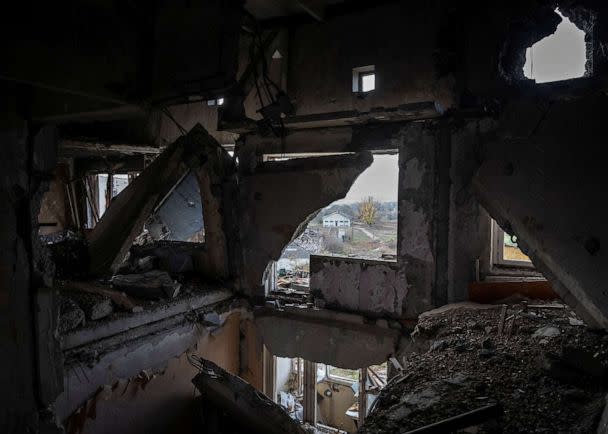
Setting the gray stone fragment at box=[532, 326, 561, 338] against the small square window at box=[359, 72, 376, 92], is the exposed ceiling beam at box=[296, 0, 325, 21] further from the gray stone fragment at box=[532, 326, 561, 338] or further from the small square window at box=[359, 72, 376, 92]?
the gray stone fragment at box=[532, 326, 561, 338]

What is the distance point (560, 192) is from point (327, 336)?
3434 mm

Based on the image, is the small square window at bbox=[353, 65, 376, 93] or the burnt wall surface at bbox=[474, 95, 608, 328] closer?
the burnt wall surface at bbox=[474, 95, 608, 328]

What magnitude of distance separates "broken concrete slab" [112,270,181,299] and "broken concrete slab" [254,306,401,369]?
4.82 feet

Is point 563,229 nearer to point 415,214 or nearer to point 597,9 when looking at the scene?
point 415,214

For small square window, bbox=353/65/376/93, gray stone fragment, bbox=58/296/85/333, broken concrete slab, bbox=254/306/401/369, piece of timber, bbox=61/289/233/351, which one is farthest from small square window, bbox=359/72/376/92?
gray stone fragment, bbox=58/296/85/333

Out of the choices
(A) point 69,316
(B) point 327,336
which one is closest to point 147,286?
(A) point 69,316

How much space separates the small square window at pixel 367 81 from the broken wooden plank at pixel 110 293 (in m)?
3.79

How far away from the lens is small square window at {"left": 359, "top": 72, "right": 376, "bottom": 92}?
17.1ft

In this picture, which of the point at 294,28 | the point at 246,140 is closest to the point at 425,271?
the point at 246,140

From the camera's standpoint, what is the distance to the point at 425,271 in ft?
15.9

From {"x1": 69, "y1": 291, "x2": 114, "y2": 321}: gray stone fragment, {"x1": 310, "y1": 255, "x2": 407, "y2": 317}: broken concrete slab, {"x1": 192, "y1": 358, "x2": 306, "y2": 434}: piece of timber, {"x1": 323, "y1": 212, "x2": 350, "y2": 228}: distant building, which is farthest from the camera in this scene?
{"x1": 323, "y1": 212, "x2": 350, "y2": 228}: distant building

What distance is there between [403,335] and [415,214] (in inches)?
59.3

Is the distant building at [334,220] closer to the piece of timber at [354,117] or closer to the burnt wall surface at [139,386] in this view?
the piece of timber at [354,117]

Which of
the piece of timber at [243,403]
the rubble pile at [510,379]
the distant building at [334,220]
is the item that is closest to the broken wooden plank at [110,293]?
the piece of timber at [243,403]
